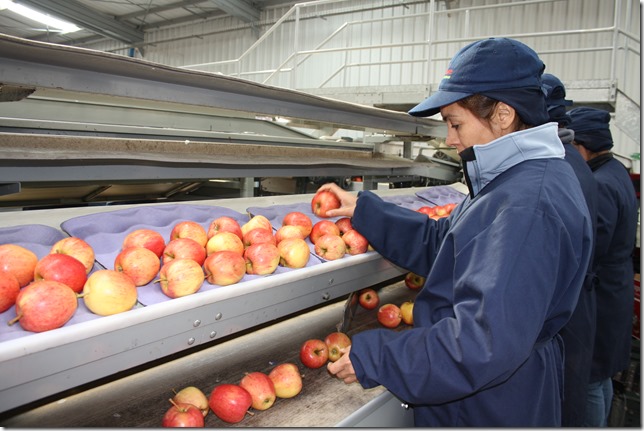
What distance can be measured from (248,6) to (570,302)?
1449cm

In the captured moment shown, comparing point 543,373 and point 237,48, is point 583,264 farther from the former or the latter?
point 237,48

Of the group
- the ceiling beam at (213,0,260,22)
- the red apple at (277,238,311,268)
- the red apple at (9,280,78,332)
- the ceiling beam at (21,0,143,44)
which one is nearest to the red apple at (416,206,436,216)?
the red apple at (277,238,311,268)

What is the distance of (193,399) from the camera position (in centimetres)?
152

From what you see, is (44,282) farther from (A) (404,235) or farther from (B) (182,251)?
(A) (404,235)

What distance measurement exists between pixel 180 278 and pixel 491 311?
0.81 metres

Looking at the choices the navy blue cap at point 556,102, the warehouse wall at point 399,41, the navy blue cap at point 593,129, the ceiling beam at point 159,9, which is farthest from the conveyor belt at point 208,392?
the ceiling beam at point 159,9

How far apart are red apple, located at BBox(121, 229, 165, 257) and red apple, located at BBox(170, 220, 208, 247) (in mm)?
89

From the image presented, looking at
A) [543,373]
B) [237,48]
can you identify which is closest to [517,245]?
[543,373]

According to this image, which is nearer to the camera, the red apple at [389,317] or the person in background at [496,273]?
the person in background at [496,273]

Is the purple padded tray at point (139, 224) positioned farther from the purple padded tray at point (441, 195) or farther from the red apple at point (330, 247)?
the purple padded tray at point (441, 195)

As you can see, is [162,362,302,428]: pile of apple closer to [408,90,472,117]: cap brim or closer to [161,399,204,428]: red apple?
[161,399,204,428]: red apple

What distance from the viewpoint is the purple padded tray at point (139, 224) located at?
133 centimetres

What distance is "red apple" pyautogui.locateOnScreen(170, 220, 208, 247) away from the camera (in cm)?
157

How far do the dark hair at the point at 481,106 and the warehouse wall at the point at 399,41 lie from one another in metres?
4.55
